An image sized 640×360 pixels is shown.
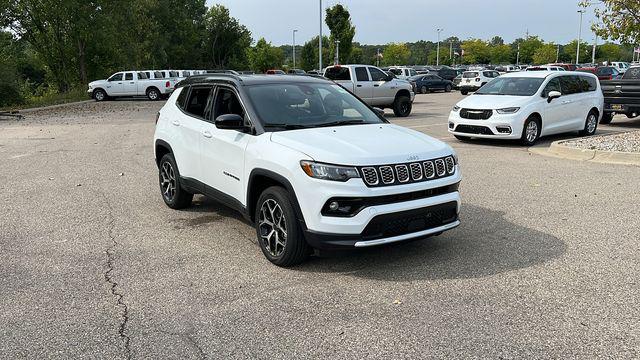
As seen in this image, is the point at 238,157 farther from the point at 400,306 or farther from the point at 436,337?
the point at 436,337

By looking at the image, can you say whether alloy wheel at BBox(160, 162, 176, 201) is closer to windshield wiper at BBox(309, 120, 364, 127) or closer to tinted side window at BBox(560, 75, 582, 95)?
windshield wiper at BBox(309, 120, 364, 127)

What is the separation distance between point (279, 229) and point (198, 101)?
93.0 inches

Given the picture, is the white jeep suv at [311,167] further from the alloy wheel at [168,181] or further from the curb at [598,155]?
the curb at [598,155]

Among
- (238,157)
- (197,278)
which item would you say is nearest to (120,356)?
(197,278)

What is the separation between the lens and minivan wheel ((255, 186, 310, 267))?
4715 millimetres

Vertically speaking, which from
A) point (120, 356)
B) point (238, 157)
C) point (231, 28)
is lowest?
point (120, 356)

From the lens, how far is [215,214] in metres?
6.95

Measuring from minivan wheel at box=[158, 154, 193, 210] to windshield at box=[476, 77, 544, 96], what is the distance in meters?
8.98

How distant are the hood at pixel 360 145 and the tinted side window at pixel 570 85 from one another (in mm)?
9565

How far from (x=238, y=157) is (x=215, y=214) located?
1766mm

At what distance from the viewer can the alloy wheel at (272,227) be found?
4.91 meters

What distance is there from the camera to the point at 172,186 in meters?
7.14

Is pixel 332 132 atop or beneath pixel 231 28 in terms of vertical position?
beneath

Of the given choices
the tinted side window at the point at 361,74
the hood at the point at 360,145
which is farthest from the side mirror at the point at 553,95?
the hood at the point at 360,145
